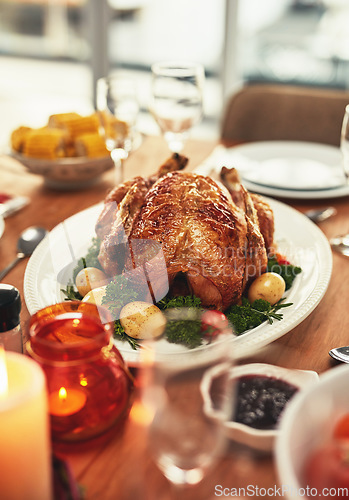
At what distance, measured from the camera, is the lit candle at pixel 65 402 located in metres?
0.68

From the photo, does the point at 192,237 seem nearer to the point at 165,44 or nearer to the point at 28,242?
the point at 28,242

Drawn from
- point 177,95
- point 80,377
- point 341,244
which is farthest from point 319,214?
point 80,377

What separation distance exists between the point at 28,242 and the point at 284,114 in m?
1.34

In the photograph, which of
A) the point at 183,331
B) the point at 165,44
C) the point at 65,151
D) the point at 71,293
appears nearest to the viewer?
the point at 183,331

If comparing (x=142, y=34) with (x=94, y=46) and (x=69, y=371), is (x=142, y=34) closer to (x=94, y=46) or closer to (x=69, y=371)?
(x=94, y=46)

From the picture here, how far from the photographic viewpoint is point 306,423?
0.55 meters

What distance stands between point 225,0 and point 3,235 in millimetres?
2893

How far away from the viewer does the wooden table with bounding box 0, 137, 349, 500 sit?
0.63 m

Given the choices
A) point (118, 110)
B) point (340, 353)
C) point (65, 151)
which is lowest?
point (340, 353)

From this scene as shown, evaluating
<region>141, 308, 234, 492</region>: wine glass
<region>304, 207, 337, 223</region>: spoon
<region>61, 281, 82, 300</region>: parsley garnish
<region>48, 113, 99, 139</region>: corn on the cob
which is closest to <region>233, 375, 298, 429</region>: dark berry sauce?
<region>141, 308, 234, 492</region>: wine glass

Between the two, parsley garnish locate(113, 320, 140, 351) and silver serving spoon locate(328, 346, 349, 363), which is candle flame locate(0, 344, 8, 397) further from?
silver serving spoon locate(328, 346, 349, 363)

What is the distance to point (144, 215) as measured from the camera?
1009 mm

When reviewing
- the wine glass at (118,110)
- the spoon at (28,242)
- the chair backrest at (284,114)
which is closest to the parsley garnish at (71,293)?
the spoon at (28,242)

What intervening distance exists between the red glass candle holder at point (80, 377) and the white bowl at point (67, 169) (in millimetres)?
895
